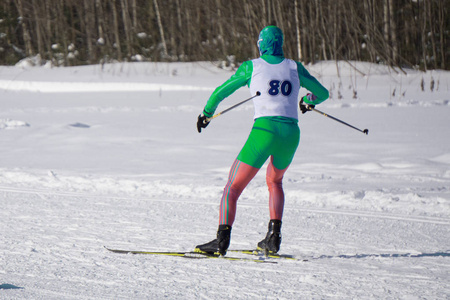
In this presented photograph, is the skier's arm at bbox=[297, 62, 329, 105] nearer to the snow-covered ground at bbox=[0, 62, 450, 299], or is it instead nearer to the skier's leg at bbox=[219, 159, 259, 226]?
the skier's leg at bbox=[219, 159, 259, 226]

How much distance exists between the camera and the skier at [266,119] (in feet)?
13.4

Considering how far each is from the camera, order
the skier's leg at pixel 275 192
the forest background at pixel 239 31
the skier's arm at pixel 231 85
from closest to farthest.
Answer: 1. the skier's arm at pixel 231 85
2. the skier's leg at pixel 275 192
3. the forest background at pixel 239 31

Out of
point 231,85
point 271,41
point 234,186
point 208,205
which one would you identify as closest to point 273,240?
point 234,186

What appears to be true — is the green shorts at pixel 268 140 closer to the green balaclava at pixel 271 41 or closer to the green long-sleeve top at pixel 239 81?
the green long-sleeve top at pixel 239 81

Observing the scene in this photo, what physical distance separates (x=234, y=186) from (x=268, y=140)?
41cm

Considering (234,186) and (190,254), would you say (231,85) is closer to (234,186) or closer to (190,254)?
(234,186)

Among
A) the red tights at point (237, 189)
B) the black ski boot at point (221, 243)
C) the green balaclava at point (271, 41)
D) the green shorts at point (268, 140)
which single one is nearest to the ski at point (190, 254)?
the black ski boot at point (221, 243)

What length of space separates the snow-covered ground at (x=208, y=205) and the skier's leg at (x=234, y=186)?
1.10ft

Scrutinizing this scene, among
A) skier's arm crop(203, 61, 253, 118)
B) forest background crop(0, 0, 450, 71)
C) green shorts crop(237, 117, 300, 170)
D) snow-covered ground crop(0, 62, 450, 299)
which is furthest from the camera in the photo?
forest background crop(0, 0, 450, 71)

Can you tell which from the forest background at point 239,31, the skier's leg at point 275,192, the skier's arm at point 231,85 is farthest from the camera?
the forest background at point 239,31

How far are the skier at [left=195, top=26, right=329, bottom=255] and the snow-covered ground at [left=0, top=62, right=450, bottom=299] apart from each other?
29cm

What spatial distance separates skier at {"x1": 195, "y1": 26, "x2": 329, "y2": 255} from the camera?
4078mm

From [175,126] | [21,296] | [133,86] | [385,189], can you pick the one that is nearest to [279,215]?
[21,296]

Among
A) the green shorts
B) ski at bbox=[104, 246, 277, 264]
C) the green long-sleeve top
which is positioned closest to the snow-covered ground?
ski at bbox=[104, 246, 277, 264]
